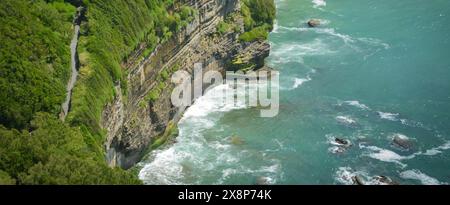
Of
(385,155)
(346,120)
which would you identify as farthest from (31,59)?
(346,120)

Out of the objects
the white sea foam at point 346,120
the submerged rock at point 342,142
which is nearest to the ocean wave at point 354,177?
the submerged rock at point 342,142

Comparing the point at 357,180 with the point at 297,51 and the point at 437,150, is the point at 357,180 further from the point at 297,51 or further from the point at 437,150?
the point at 297,51

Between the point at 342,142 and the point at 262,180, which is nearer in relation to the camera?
the point at 262,180

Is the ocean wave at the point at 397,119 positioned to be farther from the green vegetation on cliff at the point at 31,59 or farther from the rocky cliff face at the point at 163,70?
the green vegetation on cliff at the point at 31,59

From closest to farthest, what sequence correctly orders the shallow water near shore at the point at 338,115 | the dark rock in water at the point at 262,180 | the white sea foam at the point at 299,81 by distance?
the dark rock in water at the point at 262,180 → the shallow water near shore at the point at 338,115 → the white sea foam at the point at 299,81

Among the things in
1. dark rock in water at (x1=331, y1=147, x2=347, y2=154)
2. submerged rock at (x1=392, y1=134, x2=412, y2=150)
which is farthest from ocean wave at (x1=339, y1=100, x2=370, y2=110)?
dark rock in water at (x1=331, y1=147, x2=347, y2=154)

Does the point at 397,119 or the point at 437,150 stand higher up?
the point at 397,119
